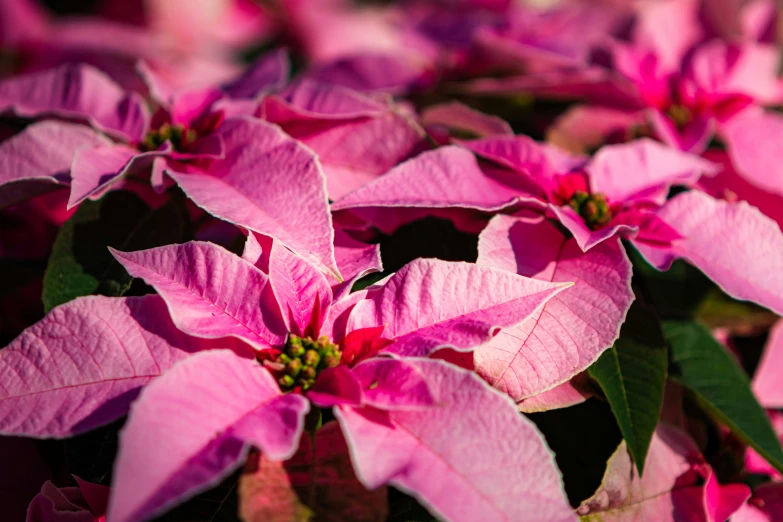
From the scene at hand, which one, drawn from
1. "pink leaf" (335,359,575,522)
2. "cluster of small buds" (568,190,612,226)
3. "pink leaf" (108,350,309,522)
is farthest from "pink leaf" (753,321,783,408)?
"pink leaf" (108,350,309,522)

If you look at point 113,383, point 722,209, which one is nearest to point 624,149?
point 722,209

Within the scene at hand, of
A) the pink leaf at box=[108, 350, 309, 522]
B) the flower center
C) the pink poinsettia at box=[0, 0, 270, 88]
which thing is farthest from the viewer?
the pink poinsettia at box=[0, 0, 270, 88]

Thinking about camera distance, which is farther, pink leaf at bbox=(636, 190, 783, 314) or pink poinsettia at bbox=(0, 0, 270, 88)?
pink poinsettia at bbox=(0, 0, 270, 88)

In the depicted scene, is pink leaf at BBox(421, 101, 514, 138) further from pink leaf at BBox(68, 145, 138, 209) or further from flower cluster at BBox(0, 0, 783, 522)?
pink leaf at BBox(68, 145, 138, 209)

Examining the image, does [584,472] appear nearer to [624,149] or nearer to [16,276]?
[624,149]

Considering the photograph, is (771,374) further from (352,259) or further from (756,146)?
(352,259)

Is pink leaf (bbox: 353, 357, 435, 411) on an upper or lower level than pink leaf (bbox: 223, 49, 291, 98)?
lower

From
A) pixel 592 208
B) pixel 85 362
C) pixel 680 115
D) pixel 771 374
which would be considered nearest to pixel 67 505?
pixel 85 362
